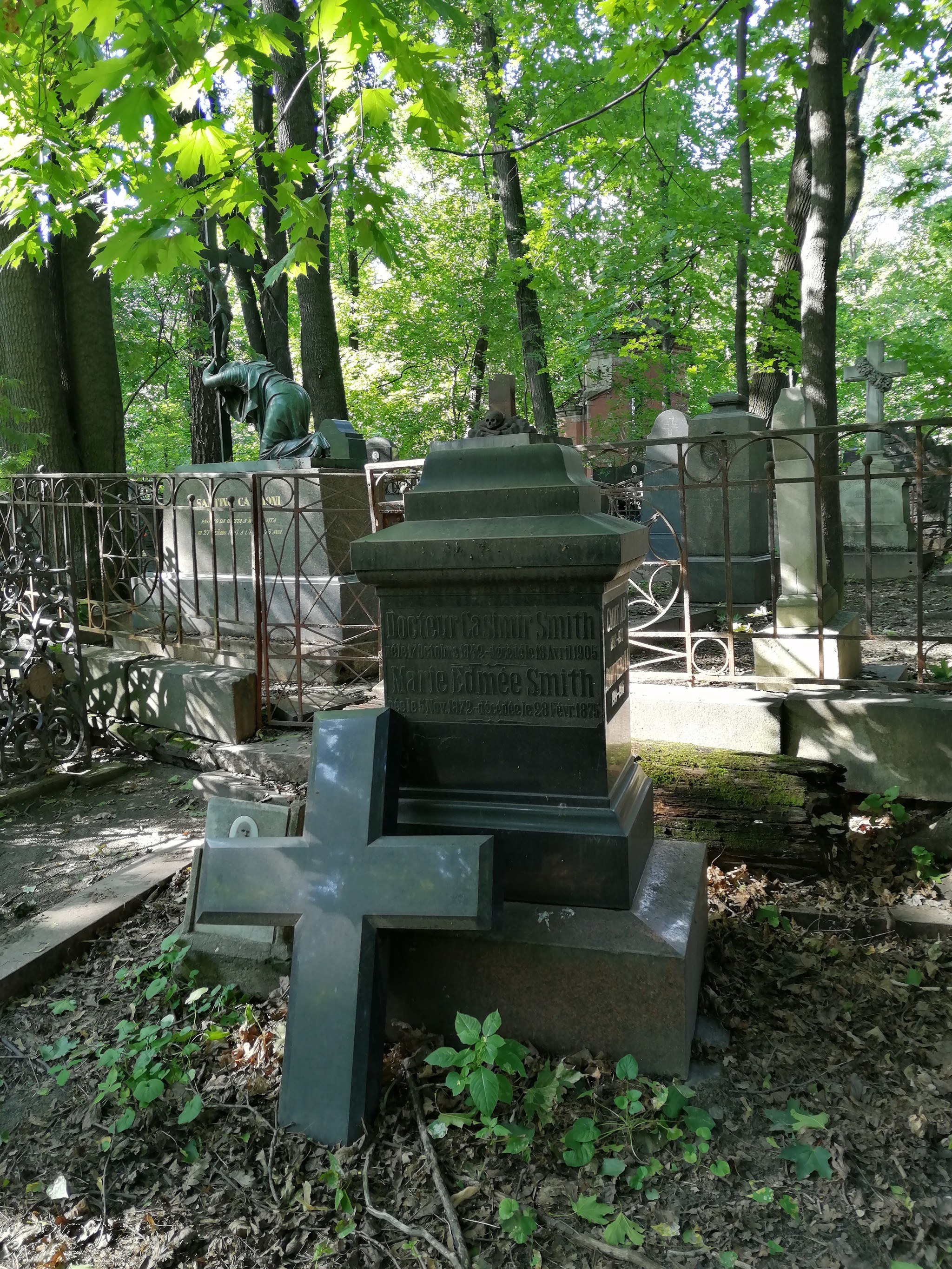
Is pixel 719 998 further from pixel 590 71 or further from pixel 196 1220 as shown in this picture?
pixel 590 71

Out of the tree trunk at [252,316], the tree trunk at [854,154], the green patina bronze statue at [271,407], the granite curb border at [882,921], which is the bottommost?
the granite curb border at [882,921]

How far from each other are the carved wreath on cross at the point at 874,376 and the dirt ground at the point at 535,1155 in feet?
45.6

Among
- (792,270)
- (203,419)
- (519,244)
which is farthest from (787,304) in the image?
(203,419)

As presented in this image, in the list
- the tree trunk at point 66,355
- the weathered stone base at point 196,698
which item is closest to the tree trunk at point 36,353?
the tree trunk at point 66,355

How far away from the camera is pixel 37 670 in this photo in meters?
5.90

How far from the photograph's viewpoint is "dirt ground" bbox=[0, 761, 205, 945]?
4.25 metres

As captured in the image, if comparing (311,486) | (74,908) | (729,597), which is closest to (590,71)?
(311,486)

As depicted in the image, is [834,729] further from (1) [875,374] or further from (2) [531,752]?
(1) [875,374]

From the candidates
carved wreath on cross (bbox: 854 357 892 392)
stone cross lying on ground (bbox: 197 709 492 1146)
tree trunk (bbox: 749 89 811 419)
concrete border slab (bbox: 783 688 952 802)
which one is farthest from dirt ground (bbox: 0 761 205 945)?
carved wreath on cross (bbox: 854 357 892 392)

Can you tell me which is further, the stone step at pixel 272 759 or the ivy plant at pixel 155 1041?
the stone step at pixel 272 759

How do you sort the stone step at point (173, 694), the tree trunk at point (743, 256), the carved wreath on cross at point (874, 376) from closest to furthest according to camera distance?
the stone step at point (173, 694) < the tree trunk at point (743, 256) < the carved wreath on cross at point (874, 376)

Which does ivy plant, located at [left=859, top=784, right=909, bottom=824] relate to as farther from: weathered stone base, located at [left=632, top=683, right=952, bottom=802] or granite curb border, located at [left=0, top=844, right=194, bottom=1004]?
granite curb border, located at [left=0, top=844, right=194, bottom=1004]

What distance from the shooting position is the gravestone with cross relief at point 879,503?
11.7 meters

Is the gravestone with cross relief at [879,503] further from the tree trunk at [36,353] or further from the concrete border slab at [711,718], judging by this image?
the tree trunk at [36,353]
